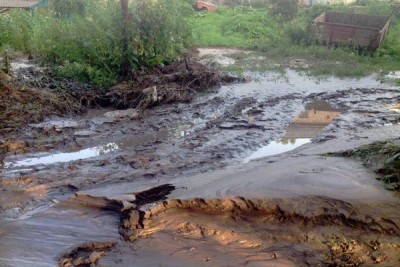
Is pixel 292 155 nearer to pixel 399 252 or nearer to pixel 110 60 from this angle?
pixel 399 252

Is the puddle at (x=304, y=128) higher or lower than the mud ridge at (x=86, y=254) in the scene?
higher

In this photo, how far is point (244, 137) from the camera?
8.62 metres

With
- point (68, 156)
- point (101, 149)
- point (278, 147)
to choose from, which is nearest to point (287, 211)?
point (278, 147)

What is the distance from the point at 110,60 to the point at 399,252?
346 inches

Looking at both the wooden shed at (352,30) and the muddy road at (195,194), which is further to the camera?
the wooden shed at (352,30)

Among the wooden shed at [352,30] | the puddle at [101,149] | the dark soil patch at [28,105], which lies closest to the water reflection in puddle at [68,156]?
the puddle at [101,149]

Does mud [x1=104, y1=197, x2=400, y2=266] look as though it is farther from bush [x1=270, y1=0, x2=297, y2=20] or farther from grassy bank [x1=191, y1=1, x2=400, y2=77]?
bush [x1=270, y1=0, x2=297, y2=20]

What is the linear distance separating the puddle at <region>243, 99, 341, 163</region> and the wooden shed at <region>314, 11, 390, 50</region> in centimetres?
567

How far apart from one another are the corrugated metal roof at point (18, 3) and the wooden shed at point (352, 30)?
14889mm

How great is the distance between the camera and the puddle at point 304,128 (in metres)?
8.23

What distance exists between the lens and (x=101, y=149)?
8156 millimetres

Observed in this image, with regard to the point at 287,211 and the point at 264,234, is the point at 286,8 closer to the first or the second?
the point at 287,211

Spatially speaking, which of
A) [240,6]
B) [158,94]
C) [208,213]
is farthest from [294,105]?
[240,6]

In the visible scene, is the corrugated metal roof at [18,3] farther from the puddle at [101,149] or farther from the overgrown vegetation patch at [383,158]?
the overgrown vegetation patch at [383,158]
